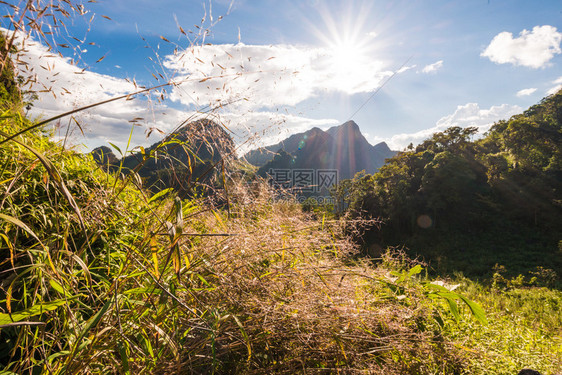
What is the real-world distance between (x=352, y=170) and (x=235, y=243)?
14341 cm

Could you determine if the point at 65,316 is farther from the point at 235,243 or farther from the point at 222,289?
the point at 235,243

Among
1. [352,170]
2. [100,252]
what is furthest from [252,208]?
[352,170]

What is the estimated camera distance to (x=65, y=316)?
106 centimetres

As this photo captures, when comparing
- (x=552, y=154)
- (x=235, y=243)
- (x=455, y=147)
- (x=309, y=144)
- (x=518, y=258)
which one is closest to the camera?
(x=235, y=243)

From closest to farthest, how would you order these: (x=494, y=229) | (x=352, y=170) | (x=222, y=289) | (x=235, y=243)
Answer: (x=222, y=289) → (x=235, y=243) → (x=494, y=229) → (x=352, y=170)

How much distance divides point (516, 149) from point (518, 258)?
8.43m

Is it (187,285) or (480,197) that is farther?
→ (480,197)

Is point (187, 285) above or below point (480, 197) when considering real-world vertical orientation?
above

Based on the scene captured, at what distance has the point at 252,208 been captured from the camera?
7.58ft

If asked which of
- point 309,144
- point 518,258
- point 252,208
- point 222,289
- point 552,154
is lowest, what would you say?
point 518,258

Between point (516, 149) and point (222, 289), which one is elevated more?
point (516, 149)

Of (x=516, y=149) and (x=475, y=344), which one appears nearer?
(x=475, y=344)

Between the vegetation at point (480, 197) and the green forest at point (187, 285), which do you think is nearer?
the green forest at point (187, 285)

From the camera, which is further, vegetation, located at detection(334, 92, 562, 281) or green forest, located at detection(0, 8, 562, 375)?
vegetation, located at detection(334, 92, 562, 281)
